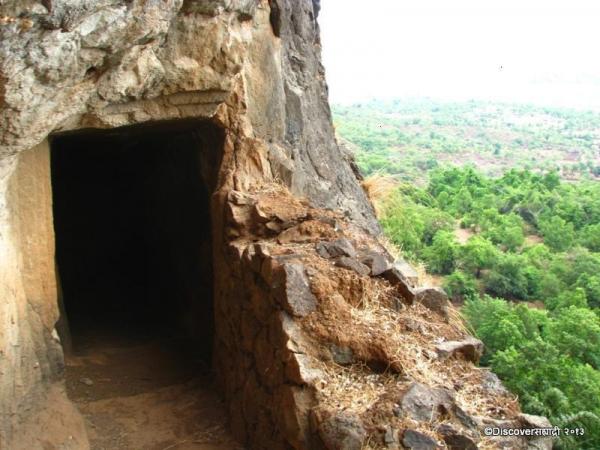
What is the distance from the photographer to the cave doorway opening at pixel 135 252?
596 cm

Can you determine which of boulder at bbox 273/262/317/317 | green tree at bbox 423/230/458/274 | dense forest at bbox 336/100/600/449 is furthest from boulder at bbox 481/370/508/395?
green tree at bbox 423/230/458/274

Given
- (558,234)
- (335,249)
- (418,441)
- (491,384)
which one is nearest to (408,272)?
(335,249)

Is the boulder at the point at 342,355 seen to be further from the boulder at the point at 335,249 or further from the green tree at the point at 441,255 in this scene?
the green tree at the point at 441,255

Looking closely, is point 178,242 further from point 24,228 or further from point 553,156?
point 553,156

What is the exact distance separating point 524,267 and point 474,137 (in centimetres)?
3935

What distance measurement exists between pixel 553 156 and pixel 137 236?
45442 mm

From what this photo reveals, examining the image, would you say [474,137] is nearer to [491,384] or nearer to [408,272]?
[408,272]

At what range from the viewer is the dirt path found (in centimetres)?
495

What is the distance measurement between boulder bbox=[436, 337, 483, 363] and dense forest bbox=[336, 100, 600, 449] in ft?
14.0

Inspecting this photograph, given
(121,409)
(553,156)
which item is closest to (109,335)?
(121,409)

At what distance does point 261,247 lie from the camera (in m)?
4.82

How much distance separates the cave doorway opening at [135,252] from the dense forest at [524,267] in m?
2.93

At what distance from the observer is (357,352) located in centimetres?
406

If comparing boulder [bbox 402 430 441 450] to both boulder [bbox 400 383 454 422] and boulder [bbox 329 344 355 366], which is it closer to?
boulder [bbox 400 383 454 422]
